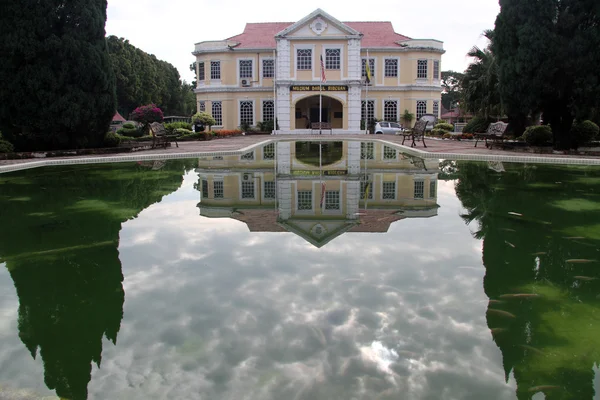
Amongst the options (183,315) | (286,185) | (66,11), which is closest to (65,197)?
(286,185)

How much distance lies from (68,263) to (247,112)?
36344 mm

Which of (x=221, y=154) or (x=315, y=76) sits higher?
(x=315, y=76)

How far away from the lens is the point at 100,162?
52.4 feet

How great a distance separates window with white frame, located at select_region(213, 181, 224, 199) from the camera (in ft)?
29.9

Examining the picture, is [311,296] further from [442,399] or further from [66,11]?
[66,11]

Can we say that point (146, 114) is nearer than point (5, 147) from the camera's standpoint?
No

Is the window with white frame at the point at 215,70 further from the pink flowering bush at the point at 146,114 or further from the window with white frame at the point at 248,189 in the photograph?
the window with white frame at the point at 248,189

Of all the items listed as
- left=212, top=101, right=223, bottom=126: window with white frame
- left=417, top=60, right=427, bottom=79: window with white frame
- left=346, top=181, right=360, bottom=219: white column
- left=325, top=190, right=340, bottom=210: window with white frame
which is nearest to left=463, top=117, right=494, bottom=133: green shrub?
left=417, top=60, right=427, bottom=79: window with white frame

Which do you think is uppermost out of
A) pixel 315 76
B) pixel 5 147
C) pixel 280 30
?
pixel 280 30

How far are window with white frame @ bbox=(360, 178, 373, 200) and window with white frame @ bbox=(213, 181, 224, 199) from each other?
245 centimetres

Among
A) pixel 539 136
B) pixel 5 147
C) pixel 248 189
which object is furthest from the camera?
pixel 539 136

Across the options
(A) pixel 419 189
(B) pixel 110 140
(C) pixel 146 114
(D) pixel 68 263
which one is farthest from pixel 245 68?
(D) pixel 68 263

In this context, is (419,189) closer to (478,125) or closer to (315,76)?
(478,125)

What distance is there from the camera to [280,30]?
42031 millimetres
